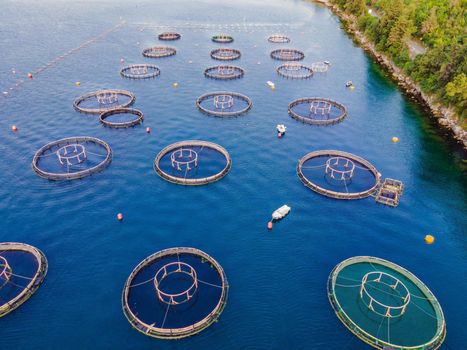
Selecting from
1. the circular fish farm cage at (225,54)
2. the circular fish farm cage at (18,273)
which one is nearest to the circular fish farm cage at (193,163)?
the circular fish farm cage at (18,273)

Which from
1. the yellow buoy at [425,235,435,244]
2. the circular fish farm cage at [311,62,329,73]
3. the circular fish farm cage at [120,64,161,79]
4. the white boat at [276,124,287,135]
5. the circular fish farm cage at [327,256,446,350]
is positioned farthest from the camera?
the circular fish farm cage at [311,62,329,73]

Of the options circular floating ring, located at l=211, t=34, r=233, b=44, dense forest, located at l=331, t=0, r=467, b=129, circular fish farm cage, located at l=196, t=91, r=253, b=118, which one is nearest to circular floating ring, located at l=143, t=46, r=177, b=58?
circular floating ring, located at l=211, t=34, r=233, b=44

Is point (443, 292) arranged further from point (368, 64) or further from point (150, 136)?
point (368, 64)

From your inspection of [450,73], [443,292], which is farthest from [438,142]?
[443,292]

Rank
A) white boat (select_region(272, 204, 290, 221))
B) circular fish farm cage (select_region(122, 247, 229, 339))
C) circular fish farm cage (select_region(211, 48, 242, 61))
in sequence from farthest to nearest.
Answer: circular fish farm cage (select_region(211, 48, 242, 61))
white boat (select_region(272, 204, 290, 221))
circular fish farm cage (select_region(122, 247, 229, 339))

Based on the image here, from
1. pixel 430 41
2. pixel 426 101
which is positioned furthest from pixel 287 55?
pixel 426 101

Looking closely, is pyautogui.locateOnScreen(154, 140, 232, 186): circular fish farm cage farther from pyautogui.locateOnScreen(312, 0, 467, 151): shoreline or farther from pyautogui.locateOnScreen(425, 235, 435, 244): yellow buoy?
pyautogui.locateOnScreen(312, 0, 467, 151): shoreline

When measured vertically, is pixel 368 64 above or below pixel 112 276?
above

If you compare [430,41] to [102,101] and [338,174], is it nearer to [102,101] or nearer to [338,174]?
[338,174]
